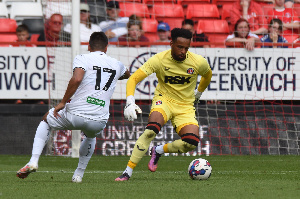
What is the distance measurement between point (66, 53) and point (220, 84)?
304 cm

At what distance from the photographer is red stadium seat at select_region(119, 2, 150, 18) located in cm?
1581

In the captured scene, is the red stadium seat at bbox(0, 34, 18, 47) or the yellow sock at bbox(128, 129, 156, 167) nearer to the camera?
the yellow sock at bbox(128, 129, 156, 167)

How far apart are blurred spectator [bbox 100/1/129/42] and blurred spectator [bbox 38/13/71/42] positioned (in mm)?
980

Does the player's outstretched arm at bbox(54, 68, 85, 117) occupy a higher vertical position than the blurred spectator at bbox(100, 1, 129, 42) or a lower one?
lower

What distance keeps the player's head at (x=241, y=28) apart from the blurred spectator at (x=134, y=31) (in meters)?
1.82

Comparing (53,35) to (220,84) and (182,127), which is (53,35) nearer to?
(220,84)

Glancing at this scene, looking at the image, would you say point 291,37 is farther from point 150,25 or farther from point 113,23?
point 113,23

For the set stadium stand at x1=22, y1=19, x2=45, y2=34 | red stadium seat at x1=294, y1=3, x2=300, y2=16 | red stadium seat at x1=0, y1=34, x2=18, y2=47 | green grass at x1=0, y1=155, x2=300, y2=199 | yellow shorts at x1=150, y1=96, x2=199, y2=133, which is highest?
red stadium seat at x1=294, y1=3, x2=300, y2=16

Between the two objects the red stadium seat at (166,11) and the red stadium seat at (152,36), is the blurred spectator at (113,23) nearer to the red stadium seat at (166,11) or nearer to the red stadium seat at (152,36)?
the red stadium seat at (152,36)

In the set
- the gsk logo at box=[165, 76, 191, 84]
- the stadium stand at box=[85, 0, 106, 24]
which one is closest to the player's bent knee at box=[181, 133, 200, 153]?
the gsk logo at box=[165, 76, 191, 84]

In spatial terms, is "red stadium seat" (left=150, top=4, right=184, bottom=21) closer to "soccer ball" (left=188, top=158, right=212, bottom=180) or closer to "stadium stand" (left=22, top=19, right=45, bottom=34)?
"stadium stand" (left=22, top=19, right=45, bottom=34)

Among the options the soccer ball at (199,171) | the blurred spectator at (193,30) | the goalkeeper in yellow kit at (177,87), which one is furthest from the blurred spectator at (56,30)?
the soccer ball at (199,171)

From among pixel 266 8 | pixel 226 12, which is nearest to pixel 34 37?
pixel 226 12

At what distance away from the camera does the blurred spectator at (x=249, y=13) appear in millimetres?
15870
